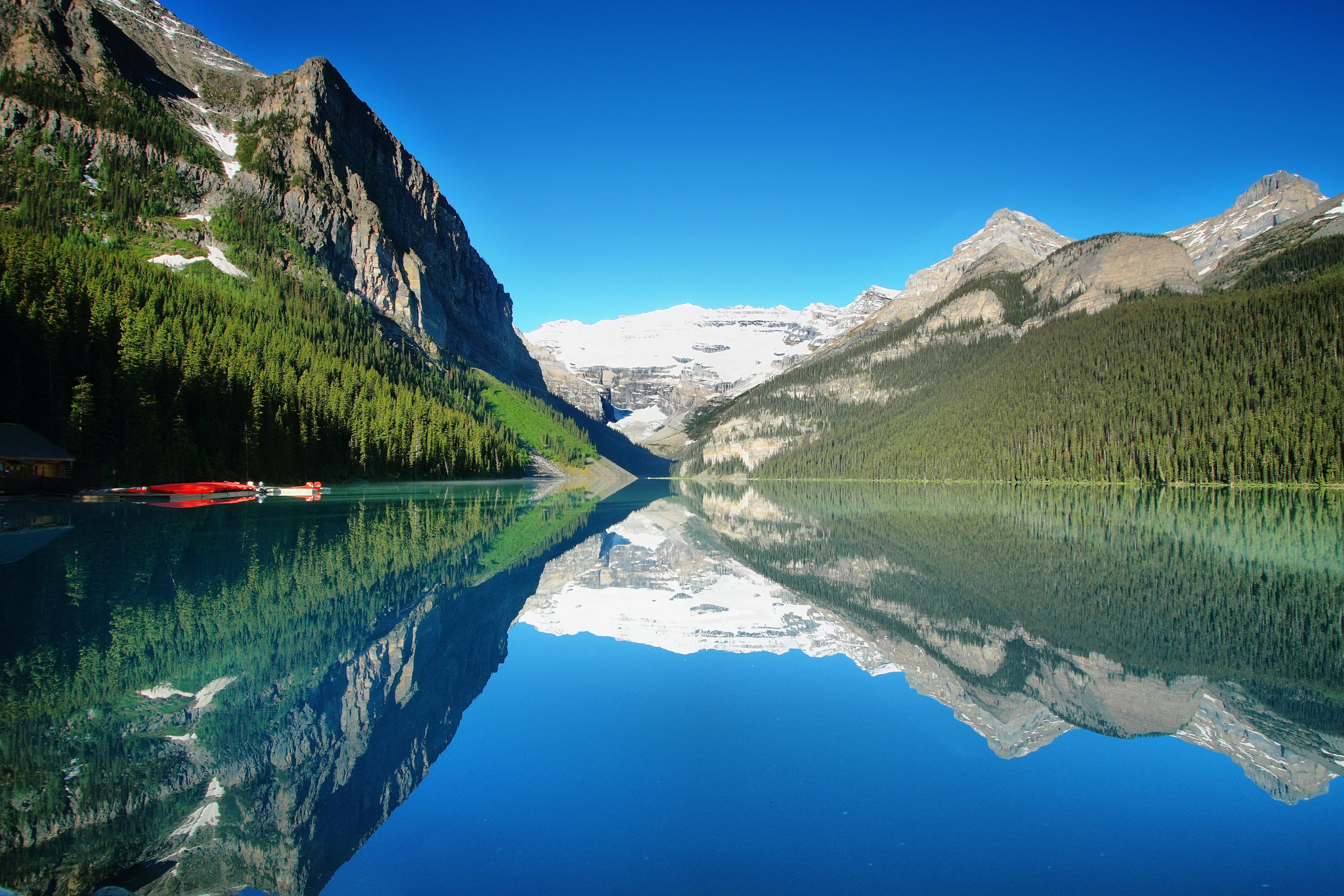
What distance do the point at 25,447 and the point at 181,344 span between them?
64.7 feet

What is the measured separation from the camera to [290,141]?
130500 millimetres

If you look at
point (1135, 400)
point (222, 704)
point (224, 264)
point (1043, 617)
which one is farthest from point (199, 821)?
point (224, 264)

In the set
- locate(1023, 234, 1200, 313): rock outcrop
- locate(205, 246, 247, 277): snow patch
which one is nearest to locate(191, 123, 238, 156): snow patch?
locate(205, 246, 247, 277): snow patch

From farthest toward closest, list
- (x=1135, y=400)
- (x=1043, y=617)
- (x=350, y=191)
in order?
1. (x=350, y=191)
2. (x=1135, y=400)
3. (x=1043, y=617)

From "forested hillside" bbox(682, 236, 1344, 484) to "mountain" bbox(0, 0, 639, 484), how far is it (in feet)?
219

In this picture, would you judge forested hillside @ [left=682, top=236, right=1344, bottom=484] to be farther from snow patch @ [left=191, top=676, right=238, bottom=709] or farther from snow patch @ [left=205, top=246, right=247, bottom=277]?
snow patch @ [left=205, top=246, right=247, bottom=277]

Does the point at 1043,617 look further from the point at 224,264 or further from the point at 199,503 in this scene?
the point at 224,264

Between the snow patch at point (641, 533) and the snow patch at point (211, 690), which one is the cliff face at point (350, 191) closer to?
the snow patch at point (641, 533)

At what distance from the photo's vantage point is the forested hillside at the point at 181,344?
44062mm

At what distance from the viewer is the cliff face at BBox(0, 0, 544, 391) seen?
113688 mm

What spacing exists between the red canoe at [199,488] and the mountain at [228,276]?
16.7 ft

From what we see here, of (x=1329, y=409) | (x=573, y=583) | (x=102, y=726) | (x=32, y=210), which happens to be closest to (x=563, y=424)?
(x=32, y=210)

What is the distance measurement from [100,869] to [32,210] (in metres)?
121

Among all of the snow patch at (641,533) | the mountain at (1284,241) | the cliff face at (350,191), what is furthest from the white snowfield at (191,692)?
the mountain at (1284,241)
